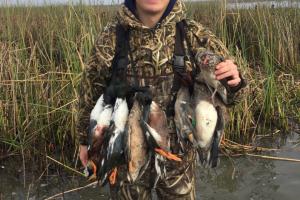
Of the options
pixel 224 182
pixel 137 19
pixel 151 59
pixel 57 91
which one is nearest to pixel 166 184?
pixel 151 59

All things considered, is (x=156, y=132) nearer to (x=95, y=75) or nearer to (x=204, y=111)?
(x=204, y=111)

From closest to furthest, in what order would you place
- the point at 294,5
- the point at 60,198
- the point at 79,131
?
the point at 79,131 < the point at 60,198 < the point at 294,5

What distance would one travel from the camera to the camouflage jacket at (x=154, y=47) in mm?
2273

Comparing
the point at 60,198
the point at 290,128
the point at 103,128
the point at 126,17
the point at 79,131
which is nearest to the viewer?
the point at 103,128

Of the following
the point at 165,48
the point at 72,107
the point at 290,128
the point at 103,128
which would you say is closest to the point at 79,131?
the point at 103,128

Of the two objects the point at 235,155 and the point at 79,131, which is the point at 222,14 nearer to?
the point at 235,155

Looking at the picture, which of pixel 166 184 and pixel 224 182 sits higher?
pixel 166 184

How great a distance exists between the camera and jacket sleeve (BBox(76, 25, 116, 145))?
231 centimetres

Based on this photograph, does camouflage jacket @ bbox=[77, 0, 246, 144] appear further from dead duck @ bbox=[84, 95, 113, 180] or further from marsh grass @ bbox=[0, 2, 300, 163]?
marsh grass @ bbox=[0, 2, 300, 163]

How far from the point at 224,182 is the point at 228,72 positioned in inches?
95.5

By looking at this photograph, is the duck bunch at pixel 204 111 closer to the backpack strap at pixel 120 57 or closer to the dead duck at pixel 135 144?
the dead duck at pixel 135 144

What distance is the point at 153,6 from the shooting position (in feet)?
7.27

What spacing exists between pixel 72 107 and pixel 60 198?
970 mm

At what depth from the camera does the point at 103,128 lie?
6.92 feet
